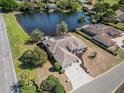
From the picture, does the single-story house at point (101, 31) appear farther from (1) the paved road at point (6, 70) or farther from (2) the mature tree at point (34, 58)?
(1) the paved road at point (6, 70)

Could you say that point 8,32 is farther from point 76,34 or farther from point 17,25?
point 76,34

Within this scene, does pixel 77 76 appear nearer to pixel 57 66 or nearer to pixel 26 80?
pixel 57 66

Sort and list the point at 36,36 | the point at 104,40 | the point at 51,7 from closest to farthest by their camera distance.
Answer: the point at 36,36
the point at 104,40
the point at 51,7

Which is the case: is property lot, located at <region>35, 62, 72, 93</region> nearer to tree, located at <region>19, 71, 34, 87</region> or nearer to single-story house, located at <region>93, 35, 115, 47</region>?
tree, located at <region>19, 71, 34, 87</region>

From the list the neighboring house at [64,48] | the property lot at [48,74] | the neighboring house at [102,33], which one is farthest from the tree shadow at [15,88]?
the neighboring house at [102,33]

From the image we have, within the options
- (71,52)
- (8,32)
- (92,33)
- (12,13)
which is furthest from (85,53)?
(12,13)

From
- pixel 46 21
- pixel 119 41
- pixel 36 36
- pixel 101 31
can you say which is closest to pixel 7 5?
pixel 46 21

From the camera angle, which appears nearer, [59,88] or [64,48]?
[59,88]
